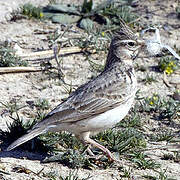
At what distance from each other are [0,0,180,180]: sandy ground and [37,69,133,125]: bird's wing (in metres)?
0.63

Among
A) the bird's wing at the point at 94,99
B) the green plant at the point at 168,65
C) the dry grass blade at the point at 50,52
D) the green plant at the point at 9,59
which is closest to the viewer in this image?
the bird's wing at the point at 94,99

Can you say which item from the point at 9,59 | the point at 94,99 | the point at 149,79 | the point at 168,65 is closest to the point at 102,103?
the point at 94,99

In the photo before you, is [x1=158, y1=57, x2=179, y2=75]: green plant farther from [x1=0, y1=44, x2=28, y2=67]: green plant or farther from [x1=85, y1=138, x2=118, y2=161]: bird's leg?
[x1=85, y1=138, x2=118, y2=161]: bird's leg

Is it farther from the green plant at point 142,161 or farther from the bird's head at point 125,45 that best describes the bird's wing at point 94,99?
the green plant at point 142,161

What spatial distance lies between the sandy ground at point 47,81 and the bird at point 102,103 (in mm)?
375

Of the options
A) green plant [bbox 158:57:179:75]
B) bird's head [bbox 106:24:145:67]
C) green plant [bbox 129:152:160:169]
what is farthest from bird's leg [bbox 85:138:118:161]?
green plant [bbox 158:57:179:75]

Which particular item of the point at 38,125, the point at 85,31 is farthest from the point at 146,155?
the point at 85,31

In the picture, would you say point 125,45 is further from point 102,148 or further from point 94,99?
point 102,148

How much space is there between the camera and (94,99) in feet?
22.2

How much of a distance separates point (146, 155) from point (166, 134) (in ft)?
2.38

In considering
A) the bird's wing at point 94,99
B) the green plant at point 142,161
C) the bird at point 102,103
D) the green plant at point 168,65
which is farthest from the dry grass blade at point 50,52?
the green plant at point 142,161

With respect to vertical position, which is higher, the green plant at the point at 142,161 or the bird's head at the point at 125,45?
the bird's head at the point at 125,45

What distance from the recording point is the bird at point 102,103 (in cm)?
648

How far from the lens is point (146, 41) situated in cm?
744
